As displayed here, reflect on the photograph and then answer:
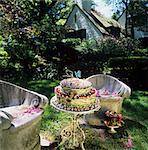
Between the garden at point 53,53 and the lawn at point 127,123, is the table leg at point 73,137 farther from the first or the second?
the garden at point 53,53

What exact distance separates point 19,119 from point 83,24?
7.55 feet

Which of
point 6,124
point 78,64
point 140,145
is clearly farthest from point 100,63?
point 6,124

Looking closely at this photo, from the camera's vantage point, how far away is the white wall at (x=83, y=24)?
3.48m

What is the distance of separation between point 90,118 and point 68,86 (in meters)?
0.68

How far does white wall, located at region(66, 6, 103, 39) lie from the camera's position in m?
3.48

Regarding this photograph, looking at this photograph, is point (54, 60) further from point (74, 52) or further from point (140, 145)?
point (140, 145)

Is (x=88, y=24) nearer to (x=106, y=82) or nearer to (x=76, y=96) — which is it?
(x=106, y=82)

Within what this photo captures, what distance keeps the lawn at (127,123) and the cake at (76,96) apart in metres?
0.35

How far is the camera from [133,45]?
358cm

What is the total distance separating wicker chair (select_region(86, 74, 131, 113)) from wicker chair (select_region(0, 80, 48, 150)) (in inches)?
25.0

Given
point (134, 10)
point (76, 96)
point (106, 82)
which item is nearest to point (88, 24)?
point (134, 10)

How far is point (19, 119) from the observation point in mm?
1382

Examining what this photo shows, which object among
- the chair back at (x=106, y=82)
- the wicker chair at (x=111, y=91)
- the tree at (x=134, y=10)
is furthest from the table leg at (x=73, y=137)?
the tree at (x=134, y=10)

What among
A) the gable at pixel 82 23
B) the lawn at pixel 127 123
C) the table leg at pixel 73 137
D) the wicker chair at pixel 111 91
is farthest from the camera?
the gable at pixel 82 23
